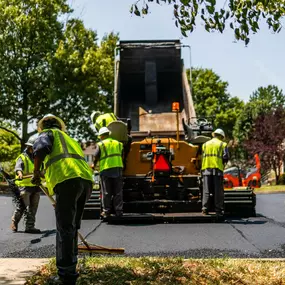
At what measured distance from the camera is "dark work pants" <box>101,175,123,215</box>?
8.82 m

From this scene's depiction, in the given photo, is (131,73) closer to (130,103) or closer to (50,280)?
(130,103)

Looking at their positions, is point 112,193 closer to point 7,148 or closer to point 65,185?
point 65,185

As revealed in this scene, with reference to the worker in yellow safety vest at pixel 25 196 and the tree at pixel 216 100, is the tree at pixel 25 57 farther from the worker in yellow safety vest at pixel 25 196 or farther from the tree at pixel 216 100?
the tree at pixel 216 100

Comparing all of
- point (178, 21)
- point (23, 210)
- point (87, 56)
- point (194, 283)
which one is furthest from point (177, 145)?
point (87, 56)

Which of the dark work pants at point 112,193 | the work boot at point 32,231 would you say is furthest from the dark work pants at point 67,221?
the dark work pants at point 112,193

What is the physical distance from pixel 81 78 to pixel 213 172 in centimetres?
1792

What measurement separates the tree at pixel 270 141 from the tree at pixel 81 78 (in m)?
9.85

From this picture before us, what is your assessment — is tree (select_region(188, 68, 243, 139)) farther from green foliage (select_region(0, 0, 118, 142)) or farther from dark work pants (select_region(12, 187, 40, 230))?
dark work pants (select_region(12, 187, 40, 230))

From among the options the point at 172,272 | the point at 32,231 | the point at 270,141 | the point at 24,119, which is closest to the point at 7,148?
the point at 24,119

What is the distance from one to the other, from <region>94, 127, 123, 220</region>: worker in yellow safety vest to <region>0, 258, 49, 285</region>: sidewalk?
3495 mm

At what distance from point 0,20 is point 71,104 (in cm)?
533

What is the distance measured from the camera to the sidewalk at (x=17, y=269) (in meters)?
4.53

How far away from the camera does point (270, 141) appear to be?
3100cm

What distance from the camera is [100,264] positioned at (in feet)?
16.5
